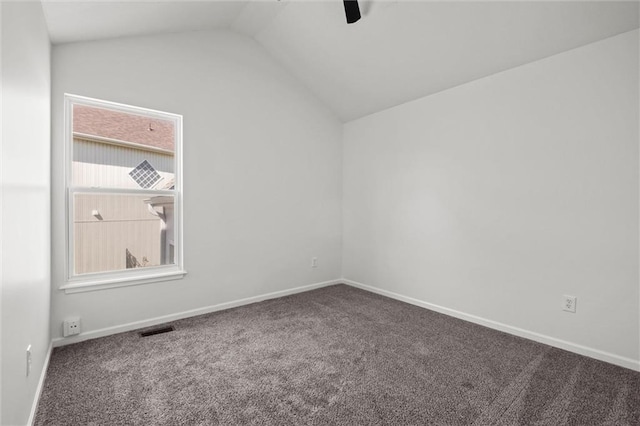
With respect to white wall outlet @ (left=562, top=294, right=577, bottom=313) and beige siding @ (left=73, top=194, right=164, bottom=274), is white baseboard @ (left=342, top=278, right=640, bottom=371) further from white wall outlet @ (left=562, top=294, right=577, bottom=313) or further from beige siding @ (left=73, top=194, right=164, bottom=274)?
beige siding @ (left=73, top=194, right=164, bottom=274)

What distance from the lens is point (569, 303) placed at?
8.31 ft

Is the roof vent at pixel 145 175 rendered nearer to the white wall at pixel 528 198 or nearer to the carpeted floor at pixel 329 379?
the carpeted floor at pixel 329 379

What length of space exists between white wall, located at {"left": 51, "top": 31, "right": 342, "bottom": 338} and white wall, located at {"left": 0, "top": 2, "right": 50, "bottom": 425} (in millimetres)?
542

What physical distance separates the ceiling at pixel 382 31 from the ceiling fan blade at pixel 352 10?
8.0 inches

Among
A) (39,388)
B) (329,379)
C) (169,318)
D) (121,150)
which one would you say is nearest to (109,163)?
(121,150)

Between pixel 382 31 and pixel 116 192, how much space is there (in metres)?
2.85

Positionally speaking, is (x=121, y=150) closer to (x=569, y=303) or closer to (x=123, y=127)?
(x=123, y=127)

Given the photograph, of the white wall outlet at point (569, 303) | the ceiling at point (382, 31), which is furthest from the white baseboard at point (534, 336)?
the ceiling at point (382, 31)

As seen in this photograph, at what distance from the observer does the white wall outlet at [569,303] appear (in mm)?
2512

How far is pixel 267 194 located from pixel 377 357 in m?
2.18

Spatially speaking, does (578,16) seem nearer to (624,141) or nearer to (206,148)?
(624,141)

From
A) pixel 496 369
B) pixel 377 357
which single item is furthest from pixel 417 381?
pixel 496 369

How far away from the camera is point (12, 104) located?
1299 millimetres

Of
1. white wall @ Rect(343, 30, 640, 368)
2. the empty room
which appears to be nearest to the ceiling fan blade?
the empty room
